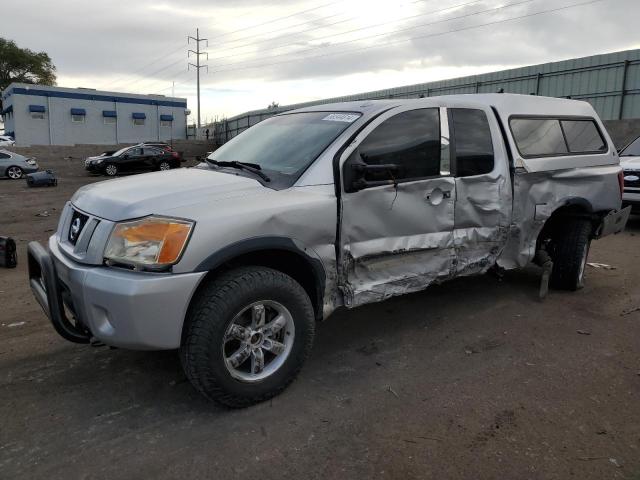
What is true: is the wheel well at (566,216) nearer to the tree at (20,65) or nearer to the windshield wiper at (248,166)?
the windshield wiper at (248,166)

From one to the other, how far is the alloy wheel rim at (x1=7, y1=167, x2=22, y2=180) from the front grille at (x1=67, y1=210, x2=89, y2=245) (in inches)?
868

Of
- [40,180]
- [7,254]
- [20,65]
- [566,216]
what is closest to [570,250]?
[566,216]

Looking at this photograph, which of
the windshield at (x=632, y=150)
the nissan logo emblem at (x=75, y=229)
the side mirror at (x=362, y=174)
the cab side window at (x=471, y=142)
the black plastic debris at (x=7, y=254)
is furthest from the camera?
the windshield at (x=632, y=150)

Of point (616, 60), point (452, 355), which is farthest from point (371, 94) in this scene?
point (452, 355)

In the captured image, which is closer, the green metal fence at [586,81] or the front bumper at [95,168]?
the green metal fence at [586,81]

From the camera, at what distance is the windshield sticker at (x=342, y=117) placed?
3.65 metres

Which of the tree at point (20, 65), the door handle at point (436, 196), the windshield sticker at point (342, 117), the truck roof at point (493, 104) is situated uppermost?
the tree at point (20, 65)

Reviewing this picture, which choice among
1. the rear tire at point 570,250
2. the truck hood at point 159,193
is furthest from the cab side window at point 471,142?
the truck hood at point 159,193

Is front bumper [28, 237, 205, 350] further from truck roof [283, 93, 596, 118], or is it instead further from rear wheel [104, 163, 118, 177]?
rear wheel [104, 163, 118, 177]

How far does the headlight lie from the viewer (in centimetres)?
267

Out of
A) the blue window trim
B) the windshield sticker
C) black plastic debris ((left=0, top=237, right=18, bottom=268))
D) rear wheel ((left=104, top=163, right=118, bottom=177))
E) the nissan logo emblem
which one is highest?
the blue window trim

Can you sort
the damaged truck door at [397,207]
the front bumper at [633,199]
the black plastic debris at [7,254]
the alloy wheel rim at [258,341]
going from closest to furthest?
1. the alloy wheel rim at [258,341]
2. the damaged truck door at [397,207]
3. the black plastic debris at [7,254]
4. the front bumper at [633,199]

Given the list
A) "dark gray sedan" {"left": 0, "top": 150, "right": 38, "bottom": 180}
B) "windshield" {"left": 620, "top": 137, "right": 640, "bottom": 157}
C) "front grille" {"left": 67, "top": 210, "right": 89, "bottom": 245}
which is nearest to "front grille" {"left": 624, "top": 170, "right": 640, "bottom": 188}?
"windshield" {"left": 620, "top": 137, "right": 640, "bottom": 157}

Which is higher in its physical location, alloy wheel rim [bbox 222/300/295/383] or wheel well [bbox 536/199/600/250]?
wheel well [bbox 536/199/600/250]
